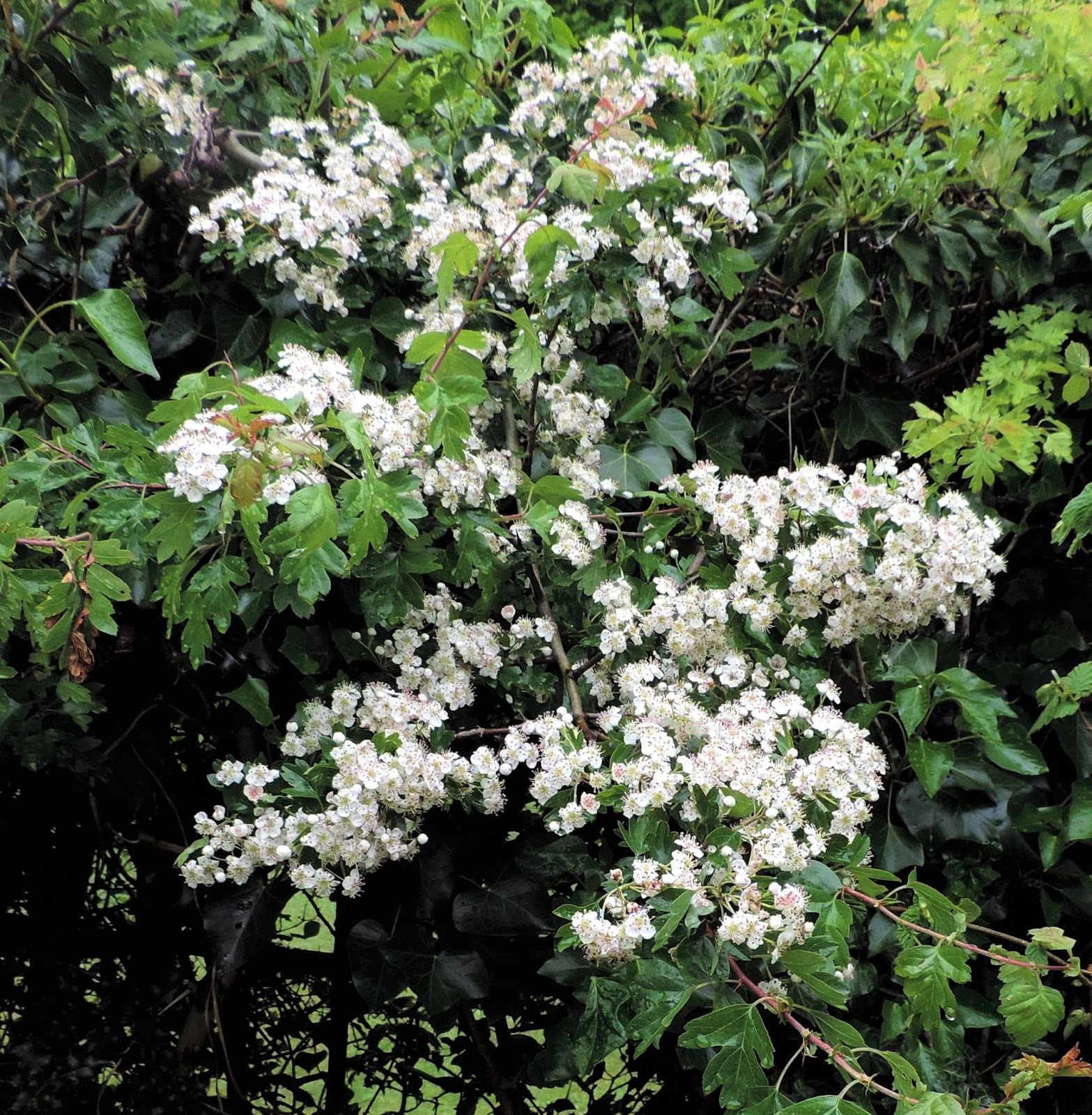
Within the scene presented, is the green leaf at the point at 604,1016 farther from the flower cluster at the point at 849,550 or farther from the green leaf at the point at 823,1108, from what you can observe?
the flower cluster at the point at 849,550

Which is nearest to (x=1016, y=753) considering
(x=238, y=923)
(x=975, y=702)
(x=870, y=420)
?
(x=975, y=702)

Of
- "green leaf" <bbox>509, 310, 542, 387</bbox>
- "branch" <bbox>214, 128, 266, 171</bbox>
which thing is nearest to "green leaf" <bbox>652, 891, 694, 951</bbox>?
"green leaf" <bbox>509, 310, 542, 387</bbox>

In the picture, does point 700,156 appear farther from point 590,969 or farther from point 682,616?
point 590,969

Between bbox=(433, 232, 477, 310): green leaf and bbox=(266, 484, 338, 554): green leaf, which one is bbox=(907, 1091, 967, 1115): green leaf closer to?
bbox=(266, 484, 338, 554): green leaf

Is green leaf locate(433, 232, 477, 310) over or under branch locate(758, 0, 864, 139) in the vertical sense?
under

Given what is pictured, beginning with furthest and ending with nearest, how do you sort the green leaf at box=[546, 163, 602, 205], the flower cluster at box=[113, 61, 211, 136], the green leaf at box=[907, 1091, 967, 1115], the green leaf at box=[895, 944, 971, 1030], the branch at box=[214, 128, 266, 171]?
1. the branch at box=[214, 128, 266, 171]
2. the flower cluster at box=[113, 61, 211, 136]
3. the green leaf at box=[546, 163, 602, 205]
4. the green leaf at box=[895, 944, 971, 1030]
5. the green leaf at box=[907, 1091, 967, 1115]

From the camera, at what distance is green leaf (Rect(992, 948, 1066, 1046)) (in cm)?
117

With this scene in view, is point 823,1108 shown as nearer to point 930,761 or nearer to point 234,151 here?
point 930,761

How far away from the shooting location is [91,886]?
2.04 metres

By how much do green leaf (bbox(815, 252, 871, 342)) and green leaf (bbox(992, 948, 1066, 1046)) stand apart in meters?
0.95

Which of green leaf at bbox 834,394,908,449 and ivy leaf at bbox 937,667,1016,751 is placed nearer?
ivy leaf at bbox 937,667,1016,751

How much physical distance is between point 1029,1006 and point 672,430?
93cm

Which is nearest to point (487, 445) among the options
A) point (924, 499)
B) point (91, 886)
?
point (924, 499)

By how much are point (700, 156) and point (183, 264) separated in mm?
842
